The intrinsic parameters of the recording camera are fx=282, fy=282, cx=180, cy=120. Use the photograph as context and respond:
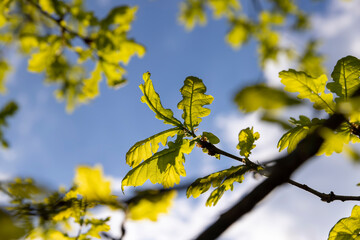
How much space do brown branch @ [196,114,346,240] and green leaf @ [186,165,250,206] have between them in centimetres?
65

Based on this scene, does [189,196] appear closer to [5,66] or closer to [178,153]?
[178,153]

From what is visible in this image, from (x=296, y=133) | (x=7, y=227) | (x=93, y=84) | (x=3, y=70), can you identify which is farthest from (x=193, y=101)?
(x=3, y=70)

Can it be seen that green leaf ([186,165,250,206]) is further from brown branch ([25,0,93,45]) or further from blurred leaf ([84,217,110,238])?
brown branch ([25,0,93,45])

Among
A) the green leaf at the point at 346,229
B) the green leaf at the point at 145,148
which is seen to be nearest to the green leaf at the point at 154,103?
the green leaf at the point at 145,148

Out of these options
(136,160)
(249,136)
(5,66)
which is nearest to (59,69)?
(5,66)

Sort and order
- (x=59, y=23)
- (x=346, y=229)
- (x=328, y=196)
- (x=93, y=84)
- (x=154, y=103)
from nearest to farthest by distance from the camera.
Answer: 1. (x=328, y=196)
2. (x=346, y=229)
3. (x=154, y=103)
4. (x=59, y=23)
5. (x=93, y=84)

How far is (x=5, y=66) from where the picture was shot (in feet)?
15.9

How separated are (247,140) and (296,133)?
0.21m

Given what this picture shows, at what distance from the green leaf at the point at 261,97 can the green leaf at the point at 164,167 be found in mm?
771

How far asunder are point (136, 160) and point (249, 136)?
0.53 metres

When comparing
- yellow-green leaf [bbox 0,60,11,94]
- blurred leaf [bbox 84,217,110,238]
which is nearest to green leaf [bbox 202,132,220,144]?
blurred leaf [bbox 84,217,110,238]

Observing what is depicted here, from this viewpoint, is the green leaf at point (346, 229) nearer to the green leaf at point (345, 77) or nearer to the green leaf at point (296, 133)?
the green leaf at point (296, 133)

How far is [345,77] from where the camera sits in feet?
3.94

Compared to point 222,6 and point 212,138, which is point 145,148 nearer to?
point 212,138
